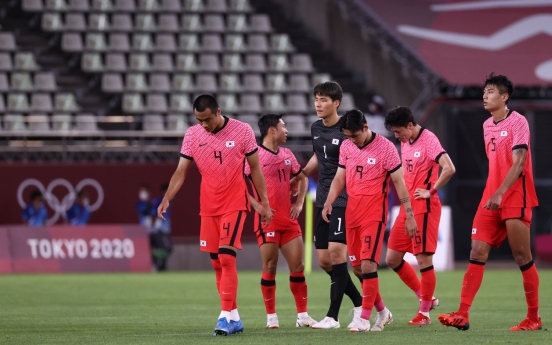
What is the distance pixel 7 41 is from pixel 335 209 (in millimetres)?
18936

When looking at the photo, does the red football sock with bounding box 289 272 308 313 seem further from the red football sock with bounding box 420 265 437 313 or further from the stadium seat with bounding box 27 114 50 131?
the stadium seat with bounding box 27 114 50 131

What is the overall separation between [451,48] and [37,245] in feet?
41.6

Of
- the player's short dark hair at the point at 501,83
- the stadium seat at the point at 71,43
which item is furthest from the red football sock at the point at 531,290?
the stadium seat at the point at 71,43

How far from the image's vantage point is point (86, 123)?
25.7m

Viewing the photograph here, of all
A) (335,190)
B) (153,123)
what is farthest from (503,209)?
(153,123)

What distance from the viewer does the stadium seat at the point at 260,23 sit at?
2995 cm

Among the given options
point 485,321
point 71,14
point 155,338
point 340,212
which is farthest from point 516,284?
point 71,14

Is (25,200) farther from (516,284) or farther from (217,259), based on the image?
(217,259)

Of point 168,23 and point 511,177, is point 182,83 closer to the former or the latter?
point 168,23

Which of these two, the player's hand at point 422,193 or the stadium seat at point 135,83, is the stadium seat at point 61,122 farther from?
the player's hand at point 422,193

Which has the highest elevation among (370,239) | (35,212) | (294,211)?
(294,211)

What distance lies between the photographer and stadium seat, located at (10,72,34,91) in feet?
87.6

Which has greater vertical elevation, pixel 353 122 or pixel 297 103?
pixel 297 103

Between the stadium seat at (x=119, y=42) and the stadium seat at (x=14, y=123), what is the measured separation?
389cm
